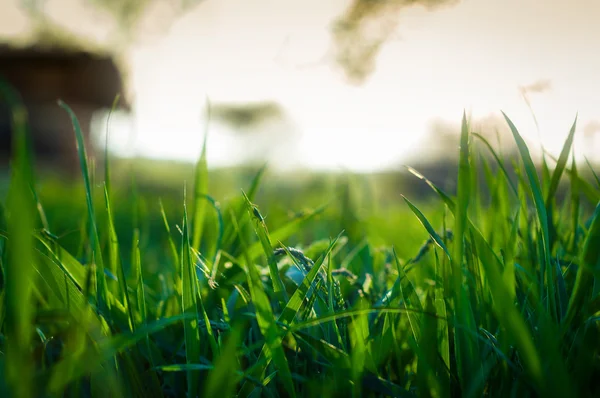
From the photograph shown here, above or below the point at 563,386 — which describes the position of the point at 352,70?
above

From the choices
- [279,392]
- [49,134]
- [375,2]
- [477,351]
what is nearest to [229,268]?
[279,392]

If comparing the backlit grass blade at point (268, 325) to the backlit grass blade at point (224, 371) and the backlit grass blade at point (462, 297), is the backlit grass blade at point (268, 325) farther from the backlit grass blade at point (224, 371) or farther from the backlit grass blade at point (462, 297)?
the backlit grass blade at point (462, 297)

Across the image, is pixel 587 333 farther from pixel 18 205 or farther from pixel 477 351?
pixel 18 205

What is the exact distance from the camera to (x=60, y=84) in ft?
18.9

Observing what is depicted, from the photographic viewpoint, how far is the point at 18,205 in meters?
0.23

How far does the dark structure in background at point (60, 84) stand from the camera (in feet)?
18.4

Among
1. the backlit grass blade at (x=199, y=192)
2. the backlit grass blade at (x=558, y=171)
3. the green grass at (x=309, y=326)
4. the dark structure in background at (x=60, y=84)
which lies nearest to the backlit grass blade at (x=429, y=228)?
the green grass at (x=309, y=326)

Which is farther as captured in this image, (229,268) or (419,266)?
(419,266)

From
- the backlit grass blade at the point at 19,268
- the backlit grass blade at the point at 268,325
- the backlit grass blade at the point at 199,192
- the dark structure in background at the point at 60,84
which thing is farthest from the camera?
the dark structure in background at the point at 60,84

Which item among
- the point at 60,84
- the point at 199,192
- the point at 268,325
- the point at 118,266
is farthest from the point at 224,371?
the point at 60,84

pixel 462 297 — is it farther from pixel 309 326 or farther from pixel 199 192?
pixel 199 192

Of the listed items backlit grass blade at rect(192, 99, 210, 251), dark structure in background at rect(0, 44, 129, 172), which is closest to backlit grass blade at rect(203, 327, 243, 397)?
backlit grass blade at rect(192, 99, 210, 251)

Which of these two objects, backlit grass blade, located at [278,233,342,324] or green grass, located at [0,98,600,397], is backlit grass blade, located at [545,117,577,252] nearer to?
green grass, located at [0,98,600,397]

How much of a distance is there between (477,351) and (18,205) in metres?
0.35
